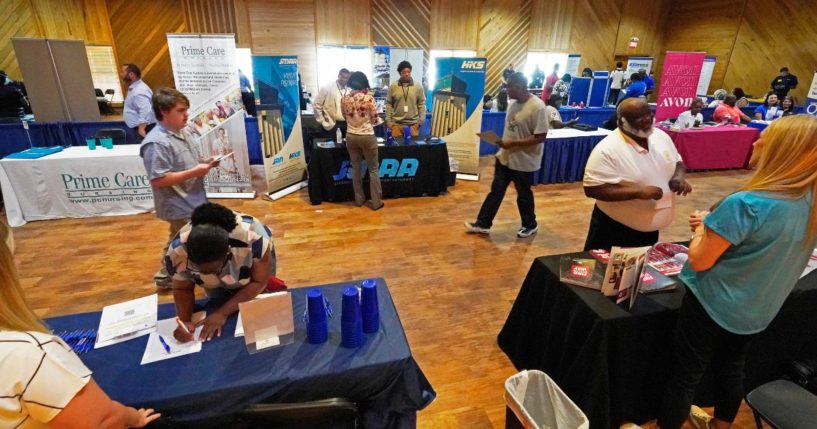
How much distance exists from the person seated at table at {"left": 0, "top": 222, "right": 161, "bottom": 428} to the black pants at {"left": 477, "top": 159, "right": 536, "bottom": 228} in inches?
133

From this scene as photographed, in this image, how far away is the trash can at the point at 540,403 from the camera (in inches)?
65.7

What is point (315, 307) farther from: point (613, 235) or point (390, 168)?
point (390, 168)

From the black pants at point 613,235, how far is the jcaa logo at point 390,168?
2805 mm

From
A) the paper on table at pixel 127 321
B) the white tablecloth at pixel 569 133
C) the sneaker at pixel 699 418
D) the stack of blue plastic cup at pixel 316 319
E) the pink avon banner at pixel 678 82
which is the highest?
the pink avon banner at pixel 678 82

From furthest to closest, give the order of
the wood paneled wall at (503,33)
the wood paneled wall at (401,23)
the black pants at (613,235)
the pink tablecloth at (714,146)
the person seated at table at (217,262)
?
the wood paneled wall at (503,33)
the wood paneled wall at (401,23)
the pink tablecloth at (714,146)
the black pants at (613,235)
the person seated at table at (217,262)

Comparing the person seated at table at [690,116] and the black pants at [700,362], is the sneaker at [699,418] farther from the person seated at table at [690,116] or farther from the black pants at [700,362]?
the person seated at table at [690,116]

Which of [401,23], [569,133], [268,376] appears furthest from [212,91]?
[401,23]

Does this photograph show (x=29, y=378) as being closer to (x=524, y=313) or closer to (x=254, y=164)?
(x=524, y=313)

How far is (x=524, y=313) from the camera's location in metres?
2.26

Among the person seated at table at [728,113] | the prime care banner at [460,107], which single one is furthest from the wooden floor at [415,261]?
the person seated at table at [728,113]

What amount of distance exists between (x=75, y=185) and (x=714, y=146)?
8.71m

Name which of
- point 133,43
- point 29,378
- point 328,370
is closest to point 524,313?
point 328,370

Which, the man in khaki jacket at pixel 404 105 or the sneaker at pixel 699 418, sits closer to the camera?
the sneaker at pixel 699 418

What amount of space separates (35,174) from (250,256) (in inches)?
162
